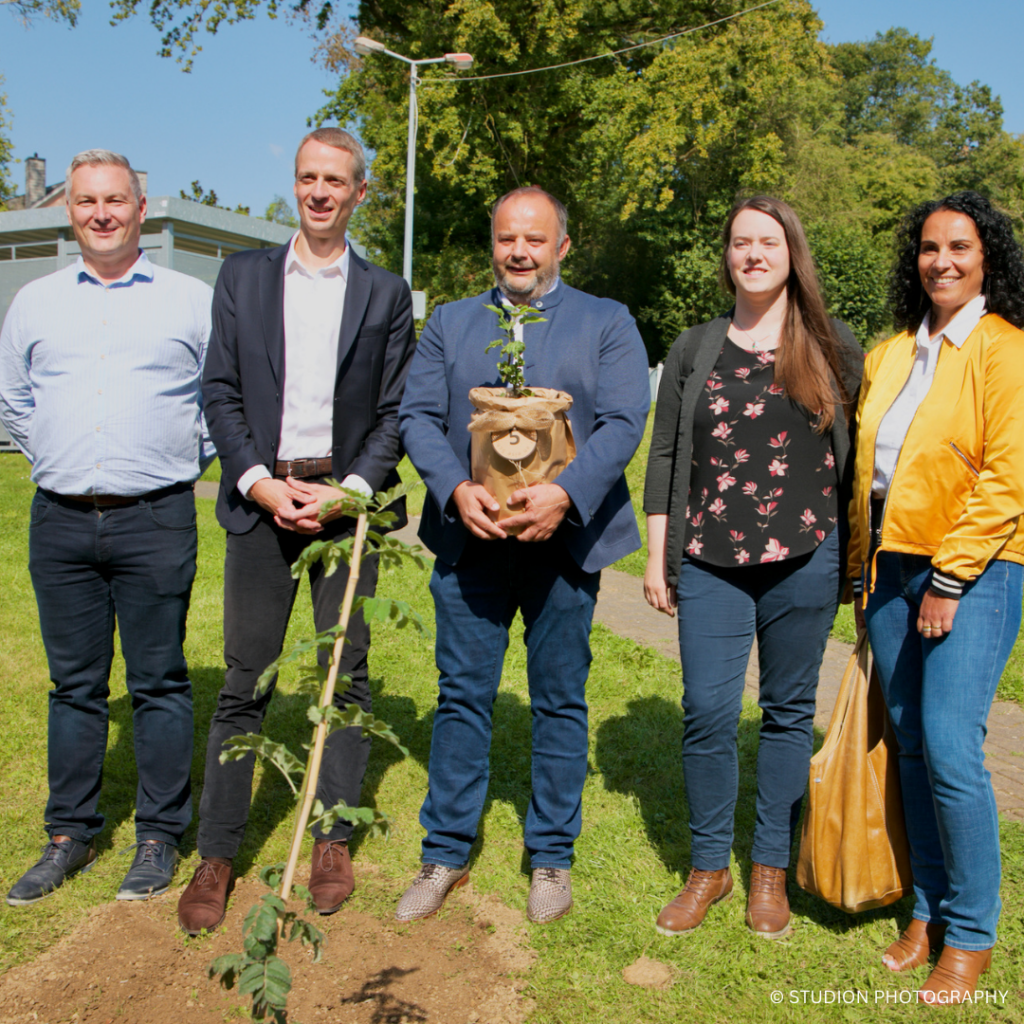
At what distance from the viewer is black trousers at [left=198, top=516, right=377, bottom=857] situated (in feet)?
11.4

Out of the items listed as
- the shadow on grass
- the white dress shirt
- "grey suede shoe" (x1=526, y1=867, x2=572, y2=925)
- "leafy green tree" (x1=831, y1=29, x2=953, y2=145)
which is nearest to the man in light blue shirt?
the white dress shirt

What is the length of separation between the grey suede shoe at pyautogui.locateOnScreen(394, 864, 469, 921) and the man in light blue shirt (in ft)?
2.99

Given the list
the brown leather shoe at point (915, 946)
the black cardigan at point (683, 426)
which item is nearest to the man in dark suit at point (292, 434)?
the black cardigan at point (683, 426)

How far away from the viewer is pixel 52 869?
356 cm

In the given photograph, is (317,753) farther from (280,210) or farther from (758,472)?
(280,210)

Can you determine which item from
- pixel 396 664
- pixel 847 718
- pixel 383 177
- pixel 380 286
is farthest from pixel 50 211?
pixel 847 718

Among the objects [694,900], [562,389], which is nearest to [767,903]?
[694,900]

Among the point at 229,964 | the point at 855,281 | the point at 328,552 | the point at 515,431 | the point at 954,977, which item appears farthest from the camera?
the point at 855,281

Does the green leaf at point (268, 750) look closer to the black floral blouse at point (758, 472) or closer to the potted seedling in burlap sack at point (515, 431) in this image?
the potted seedling in burlap sack at point (515, 431)

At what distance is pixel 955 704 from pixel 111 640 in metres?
2.99

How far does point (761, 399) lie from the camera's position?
3256mm

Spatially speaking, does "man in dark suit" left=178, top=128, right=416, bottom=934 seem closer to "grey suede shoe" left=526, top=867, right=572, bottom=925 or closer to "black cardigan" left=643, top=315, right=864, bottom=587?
"grey suede shoe" left=526, top=867, right=572, bottom=925

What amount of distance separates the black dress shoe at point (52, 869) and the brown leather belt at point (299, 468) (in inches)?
64.1

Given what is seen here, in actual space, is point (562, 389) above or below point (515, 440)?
above
